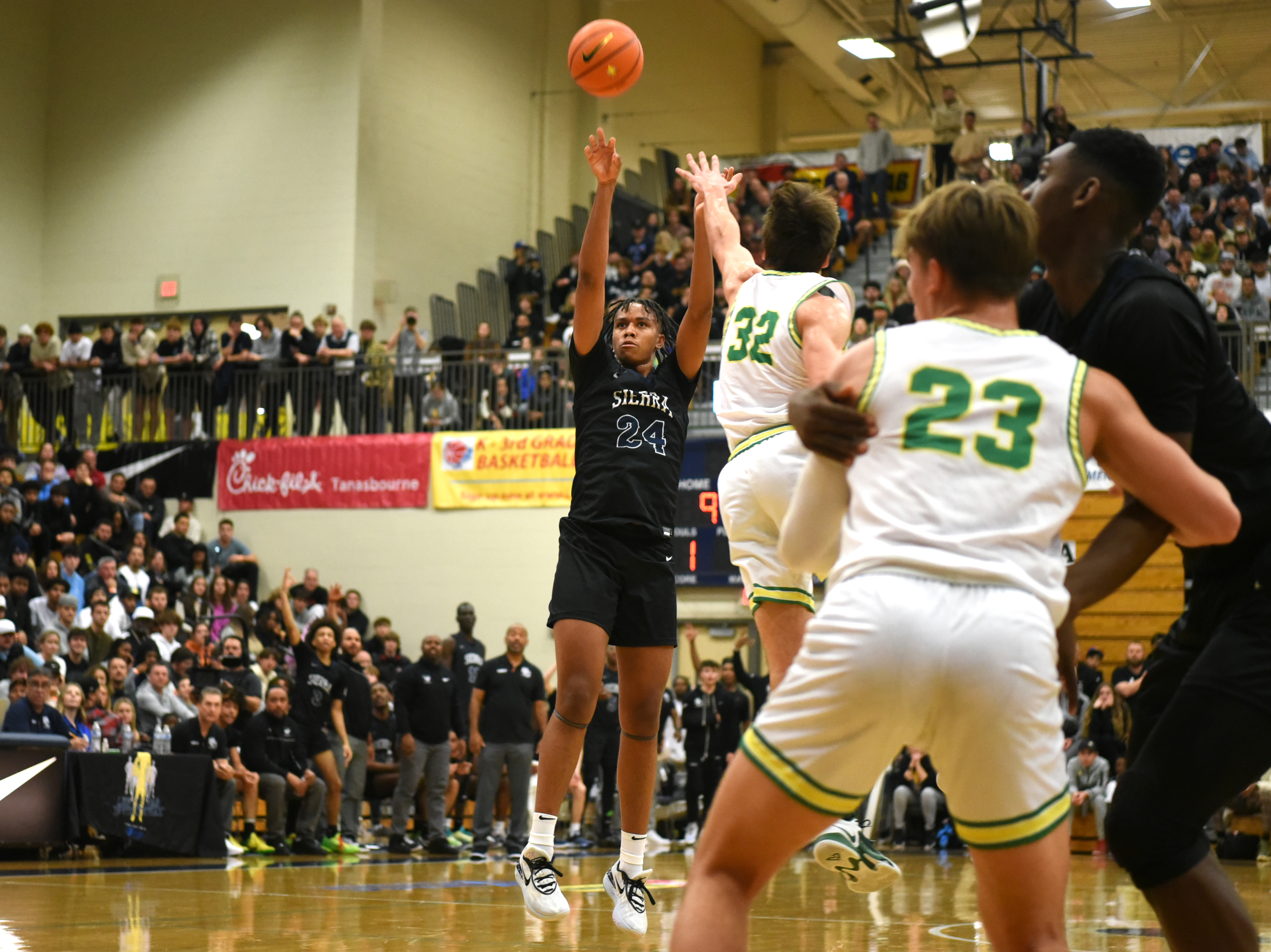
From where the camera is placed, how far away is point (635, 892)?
6227 mm

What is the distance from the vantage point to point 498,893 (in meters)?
9.85

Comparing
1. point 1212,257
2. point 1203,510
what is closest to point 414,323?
point 1212,257

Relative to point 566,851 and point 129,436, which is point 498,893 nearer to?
point 566,851

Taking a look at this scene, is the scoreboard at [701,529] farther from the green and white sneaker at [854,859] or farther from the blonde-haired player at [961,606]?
the blonde-haired player at [961,606]

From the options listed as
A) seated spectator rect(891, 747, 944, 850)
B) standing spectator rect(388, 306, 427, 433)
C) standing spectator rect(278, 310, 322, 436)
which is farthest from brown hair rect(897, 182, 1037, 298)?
standing spectator rect(278, 310, 322, 436)

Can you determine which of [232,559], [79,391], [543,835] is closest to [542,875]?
[543,835]

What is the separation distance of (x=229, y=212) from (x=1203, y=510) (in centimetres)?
2505

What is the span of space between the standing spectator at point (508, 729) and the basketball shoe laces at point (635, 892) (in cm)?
927

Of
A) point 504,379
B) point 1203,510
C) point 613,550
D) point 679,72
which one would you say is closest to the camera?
point 1203,510

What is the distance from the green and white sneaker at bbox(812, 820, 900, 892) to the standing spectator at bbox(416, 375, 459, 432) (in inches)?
715

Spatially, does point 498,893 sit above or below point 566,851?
above

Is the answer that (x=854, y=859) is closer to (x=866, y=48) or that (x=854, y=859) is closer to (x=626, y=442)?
(x=626, y=442)

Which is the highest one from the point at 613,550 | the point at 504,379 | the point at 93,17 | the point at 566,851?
the point at 93,17

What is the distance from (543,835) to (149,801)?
896cm
